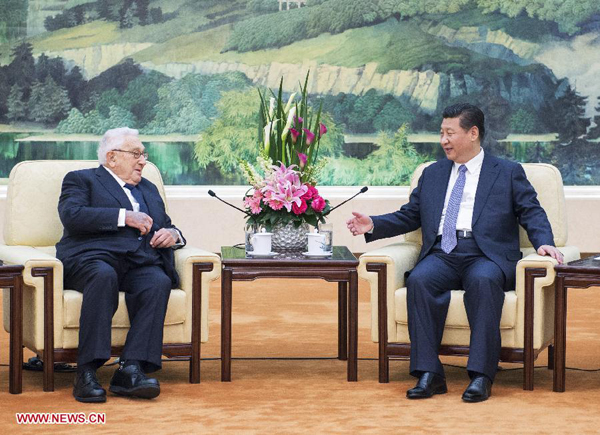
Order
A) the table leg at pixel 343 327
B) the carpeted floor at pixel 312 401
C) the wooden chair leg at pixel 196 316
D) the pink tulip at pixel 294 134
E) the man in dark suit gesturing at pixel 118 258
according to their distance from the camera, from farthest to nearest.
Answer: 1. the table leg at pixel 343 327
2. the pink tulip at pixel 294 134
3. the wooden chair leg at pixel 196 316
4. the man in dark suit gesturing at pixel 118 258
5. the carpeted floor at pixel 312 401

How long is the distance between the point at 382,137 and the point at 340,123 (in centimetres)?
35

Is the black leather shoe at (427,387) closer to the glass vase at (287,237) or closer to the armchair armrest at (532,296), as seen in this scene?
the armchair armrest at (532,296)

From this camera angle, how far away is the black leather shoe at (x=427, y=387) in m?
3.95

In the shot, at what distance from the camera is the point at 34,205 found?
448 cm

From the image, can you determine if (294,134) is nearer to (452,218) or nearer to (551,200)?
(452,218)

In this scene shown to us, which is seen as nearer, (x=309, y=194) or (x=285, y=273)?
(x=285, y=273)

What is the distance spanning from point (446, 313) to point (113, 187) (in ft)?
4.64

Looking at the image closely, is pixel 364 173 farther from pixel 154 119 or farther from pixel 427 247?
pixel 427 247

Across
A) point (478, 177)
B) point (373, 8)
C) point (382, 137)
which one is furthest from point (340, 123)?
point (478, 177)

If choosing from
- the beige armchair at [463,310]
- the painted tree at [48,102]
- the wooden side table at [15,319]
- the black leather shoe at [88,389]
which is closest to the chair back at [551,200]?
the beige armchair at [463,310]

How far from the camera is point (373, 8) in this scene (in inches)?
339

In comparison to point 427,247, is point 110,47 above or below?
above

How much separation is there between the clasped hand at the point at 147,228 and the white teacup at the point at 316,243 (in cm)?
55

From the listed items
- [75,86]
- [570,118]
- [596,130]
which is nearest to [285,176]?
[75,86]
